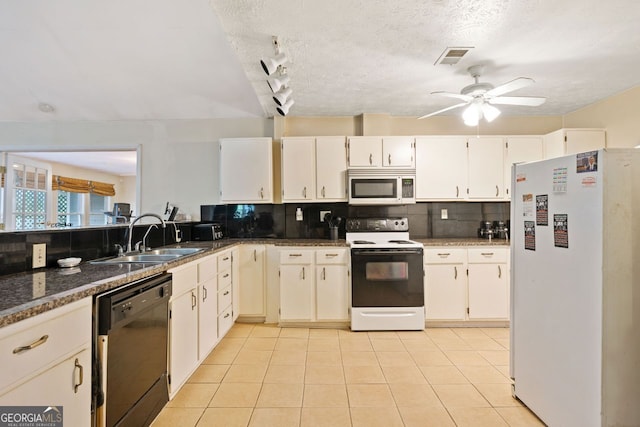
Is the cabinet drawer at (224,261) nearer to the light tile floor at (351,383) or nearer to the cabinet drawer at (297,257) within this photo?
the cabinet drawer at (297,257)

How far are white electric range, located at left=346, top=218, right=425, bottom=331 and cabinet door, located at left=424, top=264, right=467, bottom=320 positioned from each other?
0.47 feet

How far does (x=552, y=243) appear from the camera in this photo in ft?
5.48

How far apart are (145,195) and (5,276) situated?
2.53 metres

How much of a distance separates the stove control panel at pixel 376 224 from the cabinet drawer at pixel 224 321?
1618 millimetres

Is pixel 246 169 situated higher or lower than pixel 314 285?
higher

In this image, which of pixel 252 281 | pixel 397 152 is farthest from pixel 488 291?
pixel 252 281

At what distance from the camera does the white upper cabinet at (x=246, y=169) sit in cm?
358

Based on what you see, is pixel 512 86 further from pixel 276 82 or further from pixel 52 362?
pixel 52 362

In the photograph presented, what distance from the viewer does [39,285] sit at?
4.26 ft

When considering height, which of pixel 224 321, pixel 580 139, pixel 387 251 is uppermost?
pixel 580 139

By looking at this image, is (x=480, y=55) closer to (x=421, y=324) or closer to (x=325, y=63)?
(x=325, y=63)

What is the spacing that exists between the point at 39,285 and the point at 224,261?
1.67 meters

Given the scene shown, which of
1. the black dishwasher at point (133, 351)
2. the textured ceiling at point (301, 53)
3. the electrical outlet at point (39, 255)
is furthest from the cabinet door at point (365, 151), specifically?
the electrical outlet at point (39, 255)

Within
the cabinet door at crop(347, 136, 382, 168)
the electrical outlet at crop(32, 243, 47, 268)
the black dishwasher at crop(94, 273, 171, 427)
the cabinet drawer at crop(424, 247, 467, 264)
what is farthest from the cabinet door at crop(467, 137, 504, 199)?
the electrical outlet at crop(32, 243, 47, 268)
